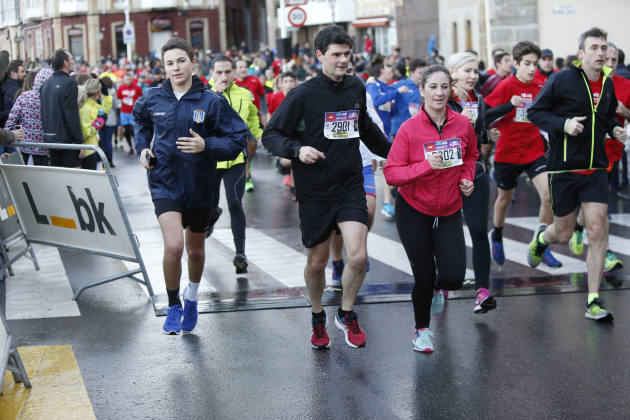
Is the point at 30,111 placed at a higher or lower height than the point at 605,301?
higher

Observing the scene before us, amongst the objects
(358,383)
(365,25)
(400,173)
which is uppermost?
(365,25)

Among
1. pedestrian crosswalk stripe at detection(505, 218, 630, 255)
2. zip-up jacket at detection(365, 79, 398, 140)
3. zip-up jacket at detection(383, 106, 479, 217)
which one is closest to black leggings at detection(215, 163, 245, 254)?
zip-up jacket at detection(383, 106, 479, 217)

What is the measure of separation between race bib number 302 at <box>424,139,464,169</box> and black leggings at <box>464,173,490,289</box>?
1.21m

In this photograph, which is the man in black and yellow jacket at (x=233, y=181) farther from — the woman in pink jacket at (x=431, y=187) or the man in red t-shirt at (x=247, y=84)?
the man in red t-shirt at (x=247, y=84)

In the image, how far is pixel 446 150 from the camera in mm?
6281

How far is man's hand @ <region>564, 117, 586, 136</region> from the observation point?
7.19 meters

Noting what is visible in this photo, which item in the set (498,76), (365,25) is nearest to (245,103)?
(498,76)

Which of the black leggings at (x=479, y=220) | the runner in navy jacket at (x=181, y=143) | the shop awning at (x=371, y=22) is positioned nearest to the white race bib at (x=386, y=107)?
the black leggings at (x=479, y=220)

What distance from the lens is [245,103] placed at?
980cm

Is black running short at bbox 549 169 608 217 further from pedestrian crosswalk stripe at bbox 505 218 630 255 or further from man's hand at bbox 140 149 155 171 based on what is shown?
man's hand at bbox 140 149 155 171

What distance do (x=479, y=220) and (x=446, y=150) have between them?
135 centimetres

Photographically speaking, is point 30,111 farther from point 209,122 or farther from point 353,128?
point 353,128

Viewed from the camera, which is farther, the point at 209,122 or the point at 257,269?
the point at 257,269

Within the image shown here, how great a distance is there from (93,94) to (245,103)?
195 inches
